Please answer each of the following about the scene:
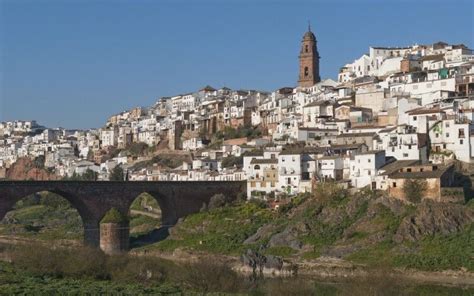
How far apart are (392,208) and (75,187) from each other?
1718 centimetres

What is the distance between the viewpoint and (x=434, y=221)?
34812 mm

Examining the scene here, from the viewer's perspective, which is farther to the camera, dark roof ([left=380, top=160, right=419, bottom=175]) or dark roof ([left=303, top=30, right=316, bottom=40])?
dark roof ([left=303, top=30, right=316, bottom=40])

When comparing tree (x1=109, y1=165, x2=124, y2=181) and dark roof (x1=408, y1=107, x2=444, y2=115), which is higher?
dark roof (x1=408, y1=107, x2=444, y2=115)

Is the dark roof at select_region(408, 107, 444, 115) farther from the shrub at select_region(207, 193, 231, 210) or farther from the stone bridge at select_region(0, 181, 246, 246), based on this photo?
the shrub at select_region(207, 193, 231, 210)

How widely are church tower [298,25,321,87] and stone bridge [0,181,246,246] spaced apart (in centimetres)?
2691

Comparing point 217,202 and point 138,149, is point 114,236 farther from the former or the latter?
point 138,149

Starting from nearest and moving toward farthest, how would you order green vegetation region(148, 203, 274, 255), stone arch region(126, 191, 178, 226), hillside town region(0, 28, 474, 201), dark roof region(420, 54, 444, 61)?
1. green vegetation region(148, 203, 274, 255)
2. hillside town region(0, 28, 474, 201)
3. stone arch region(126, 191, 178, 226)
4. dark roof region(420, 54, 444, 61)

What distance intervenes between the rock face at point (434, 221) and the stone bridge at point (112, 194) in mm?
14017

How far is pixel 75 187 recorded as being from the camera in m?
43.3

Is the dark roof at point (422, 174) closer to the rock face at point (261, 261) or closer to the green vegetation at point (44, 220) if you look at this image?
the rock face at point (261, 261)

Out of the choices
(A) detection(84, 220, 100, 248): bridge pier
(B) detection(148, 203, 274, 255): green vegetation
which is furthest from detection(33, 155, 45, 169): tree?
(B) detection(148, 203, 274, 255): green vegetation

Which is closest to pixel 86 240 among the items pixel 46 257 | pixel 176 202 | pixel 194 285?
pixel 176 202

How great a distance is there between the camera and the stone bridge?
41594 mm

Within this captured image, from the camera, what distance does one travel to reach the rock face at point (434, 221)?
3441cm
